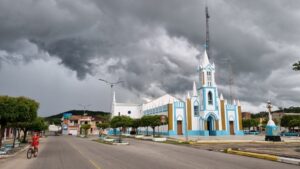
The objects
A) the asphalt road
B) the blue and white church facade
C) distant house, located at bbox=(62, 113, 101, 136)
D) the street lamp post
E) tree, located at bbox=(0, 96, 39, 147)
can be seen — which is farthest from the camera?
distant house, located at bbox=(62, 113, 101, 136)

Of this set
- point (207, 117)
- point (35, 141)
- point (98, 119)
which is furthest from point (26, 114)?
point (98, 119)

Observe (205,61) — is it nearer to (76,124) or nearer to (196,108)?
(196,108)

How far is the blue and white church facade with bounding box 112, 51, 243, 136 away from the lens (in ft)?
220

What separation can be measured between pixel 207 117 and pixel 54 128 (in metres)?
99.7

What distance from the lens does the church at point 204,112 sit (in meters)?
67.0

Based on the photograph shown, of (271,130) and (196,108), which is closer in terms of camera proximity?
(271,130)

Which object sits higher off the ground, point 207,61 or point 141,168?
point 207,61

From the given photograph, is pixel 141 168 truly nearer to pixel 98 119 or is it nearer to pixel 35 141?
pixel 35 141

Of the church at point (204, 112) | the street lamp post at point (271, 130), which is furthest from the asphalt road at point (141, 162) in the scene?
the church at point (204, 112)

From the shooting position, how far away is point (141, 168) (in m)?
13.6

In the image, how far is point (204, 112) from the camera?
67.2m

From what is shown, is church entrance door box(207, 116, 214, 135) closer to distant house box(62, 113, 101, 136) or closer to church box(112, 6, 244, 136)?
church box(112, 6, 244, 136)

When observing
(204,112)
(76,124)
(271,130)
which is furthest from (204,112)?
(76,124)

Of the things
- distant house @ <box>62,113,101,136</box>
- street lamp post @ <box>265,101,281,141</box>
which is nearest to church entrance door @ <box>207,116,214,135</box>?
street lamp post @ <box>265,101,281,141</box>
